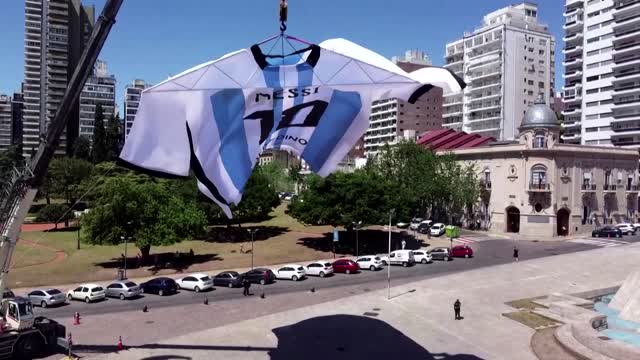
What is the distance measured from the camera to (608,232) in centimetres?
7412

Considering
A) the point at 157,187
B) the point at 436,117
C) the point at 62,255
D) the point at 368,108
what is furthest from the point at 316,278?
the point at 436,117

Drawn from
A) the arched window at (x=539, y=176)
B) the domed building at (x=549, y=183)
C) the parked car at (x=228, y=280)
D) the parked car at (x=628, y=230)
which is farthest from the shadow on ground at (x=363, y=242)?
the parked car at (x=628, y=230)

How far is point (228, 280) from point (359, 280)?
11.0m

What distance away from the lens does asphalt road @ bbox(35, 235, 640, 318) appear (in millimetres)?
38625

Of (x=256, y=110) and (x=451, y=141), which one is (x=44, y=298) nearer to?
(x=256, y=110)

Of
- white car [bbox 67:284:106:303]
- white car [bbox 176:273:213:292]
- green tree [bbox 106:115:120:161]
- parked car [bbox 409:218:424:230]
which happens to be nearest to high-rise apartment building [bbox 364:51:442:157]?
green tree [bbox 106:115:120:161]

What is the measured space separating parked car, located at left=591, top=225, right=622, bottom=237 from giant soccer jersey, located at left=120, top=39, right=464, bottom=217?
68.5 metres

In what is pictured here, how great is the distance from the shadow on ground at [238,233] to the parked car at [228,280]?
23.6 metres

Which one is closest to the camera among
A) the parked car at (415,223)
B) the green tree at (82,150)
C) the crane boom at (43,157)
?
the crane boom at (43,157)

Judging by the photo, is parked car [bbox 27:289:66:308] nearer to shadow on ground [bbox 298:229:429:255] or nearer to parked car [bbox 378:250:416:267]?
parked car [bbox 378:250:416:267]

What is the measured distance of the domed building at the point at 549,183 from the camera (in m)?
76.2

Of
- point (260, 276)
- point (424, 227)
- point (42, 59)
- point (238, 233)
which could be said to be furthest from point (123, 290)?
point (42, 59)

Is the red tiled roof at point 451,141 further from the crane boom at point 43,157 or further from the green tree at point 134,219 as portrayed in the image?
the crane boom at point 43,157

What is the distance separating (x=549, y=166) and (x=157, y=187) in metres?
51.3
